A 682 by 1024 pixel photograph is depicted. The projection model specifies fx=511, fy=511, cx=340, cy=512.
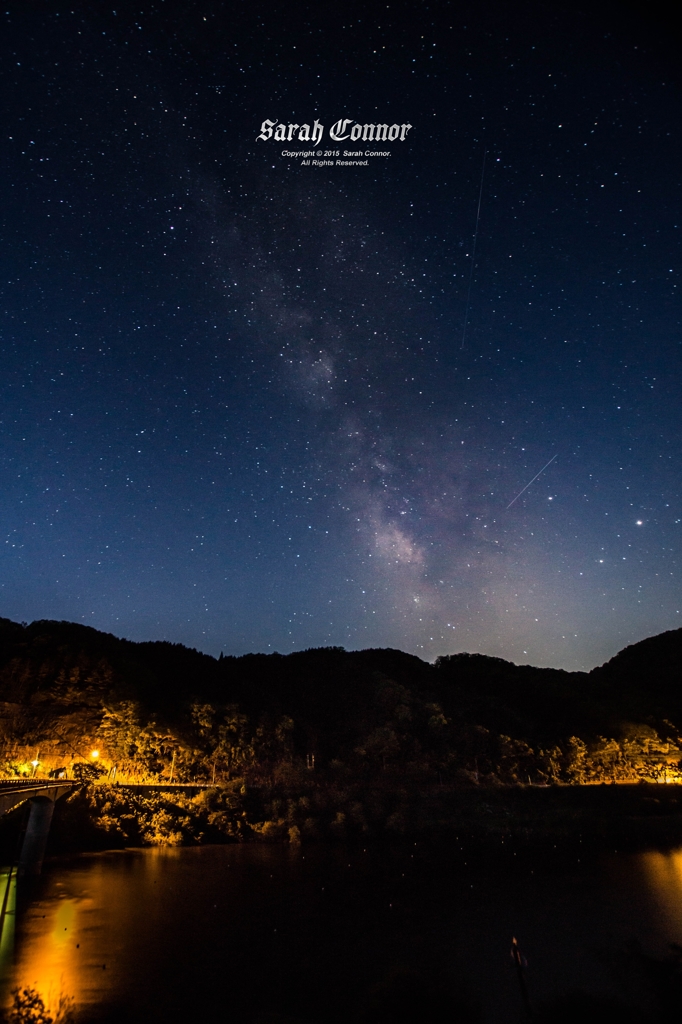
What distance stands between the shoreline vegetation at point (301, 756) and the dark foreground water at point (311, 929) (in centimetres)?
508

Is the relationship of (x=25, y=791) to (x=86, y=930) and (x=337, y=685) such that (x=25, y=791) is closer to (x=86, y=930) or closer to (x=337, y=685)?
(x=86, y=930)

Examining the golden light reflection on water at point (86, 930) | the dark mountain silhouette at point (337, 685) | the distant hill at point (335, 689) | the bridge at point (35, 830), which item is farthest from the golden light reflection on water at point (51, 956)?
the dark mountain silhouette at point (337, 685)

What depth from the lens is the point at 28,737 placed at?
45312 mm

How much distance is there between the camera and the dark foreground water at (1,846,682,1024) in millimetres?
16391

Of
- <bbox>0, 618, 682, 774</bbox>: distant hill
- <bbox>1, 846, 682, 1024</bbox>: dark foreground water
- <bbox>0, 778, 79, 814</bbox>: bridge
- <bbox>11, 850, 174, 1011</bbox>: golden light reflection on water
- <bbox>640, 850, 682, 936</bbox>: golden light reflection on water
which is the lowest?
<bbox>640, 850, 682, 936</bbox>: golden light reflection on water

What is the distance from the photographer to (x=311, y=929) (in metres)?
22.3

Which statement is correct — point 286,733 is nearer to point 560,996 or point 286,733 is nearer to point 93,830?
point 93,830

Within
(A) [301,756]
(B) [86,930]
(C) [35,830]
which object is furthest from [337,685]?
(B) [86,930]

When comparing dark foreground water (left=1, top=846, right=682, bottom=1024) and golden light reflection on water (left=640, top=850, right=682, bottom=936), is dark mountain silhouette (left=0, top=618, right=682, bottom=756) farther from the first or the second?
dark foreground water (left=1, top=846, right=682, bottom=1024)

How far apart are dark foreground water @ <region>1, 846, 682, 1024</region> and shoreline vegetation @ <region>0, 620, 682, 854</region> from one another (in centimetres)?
508

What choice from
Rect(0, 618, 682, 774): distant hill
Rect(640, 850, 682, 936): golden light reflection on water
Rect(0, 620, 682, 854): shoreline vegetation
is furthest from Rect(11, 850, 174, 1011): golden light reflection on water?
Rect(640, 850, 682, 936): golden light reflection on water

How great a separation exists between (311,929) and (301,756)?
111ft

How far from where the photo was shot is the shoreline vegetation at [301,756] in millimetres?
39844

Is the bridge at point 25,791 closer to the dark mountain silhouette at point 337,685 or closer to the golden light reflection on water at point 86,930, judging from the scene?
the golden light reflection on water at point 86,930
